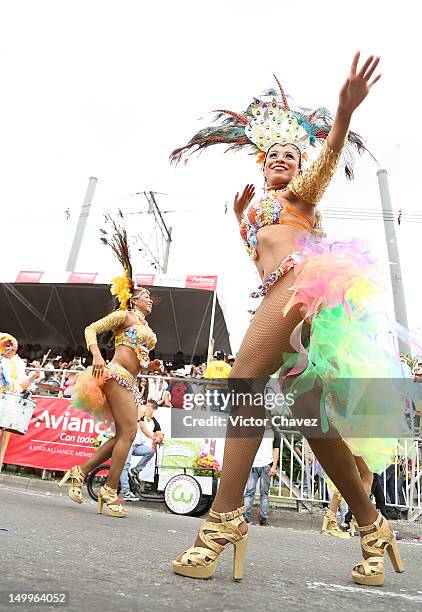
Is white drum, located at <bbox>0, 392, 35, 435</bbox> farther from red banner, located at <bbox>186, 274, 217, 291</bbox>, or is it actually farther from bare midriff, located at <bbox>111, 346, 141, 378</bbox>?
red banner, located at <bbox>186, 274, 217, 291</bbox>

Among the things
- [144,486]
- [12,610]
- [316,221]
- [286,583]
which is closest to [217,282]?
[144,486]

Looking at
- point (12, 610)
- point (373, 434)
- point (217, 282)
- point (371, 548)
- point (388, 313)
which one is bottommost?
point (12, 610)

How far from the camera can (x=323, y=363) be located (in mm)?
2133

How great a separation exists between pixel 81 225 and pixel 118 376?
572 inches

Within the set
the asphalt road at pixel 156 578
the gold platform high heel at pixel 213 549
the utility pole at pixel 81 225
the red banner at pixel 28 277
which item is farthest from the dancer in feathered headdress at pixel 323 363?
the utility pole at pixel 81 225

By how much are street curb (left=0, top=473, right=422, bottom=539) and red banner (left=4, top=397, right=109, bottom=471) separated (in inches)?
12.4

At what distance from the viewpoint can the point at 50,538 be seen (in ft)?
8.57

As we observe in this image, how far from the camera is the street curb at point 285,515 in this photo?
6656 millimetres

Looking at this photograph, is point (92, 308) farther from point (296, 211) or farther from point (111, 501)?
point (296, 211)

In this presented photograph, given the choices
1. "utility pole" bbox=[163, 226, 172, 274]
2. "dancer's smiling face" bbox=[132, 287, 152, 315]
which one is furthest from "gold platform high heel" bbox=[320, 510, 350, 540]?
"utility pole" bbox=[163, 226, 172, 274]

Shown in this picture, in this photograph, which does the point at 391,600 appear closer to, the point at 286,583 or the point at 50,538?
the point at 286,583

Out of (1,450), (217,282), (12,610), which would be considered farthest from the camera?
(217,282)

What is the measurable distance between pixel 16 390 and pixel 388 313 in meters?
6.14

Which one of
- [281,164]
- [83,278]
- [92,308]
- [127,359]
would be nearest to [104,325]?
[127,359]
